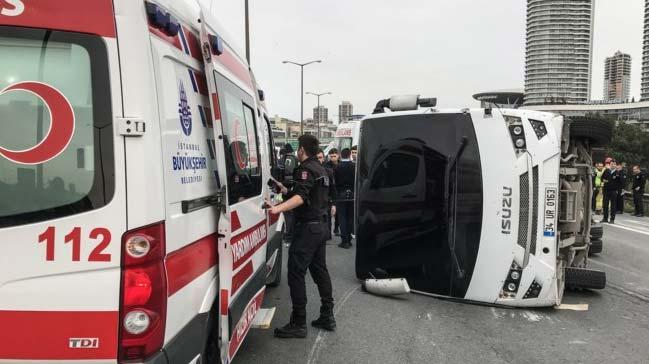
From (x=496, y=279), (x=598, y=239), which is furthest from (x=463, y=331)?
(x=598, y=239)

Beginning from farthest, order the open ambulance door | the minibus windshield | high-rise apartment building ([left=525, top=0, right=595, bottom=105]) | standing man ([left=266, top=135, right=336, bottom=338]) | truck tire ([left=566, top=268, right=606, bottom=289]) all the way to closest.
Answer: high-rise apartment building ([left=525, top=0, right=595, bottom=105]), truck tire ([left=566, top=268, right=606, bottom=289]), the minibus windshield, standing man ([left=266, top=135, right=336, bottom=338]), the open ambulance door

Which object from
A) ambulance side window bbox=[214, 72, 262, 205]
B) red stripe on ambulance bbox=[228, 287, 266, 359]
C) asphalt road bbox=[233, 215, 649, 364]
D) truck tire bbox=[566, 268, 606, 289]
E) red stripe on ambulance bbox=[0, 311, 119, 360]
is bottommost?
asphalt road bbox=[233, 215, 649, 364]

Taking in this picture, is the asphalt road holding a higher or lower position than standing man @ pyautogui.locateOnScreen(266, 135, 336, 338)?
lower

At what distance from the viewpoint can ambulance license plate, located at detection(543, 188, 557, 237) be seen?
4.80 m

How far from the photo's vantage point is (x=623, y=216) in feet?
49.2

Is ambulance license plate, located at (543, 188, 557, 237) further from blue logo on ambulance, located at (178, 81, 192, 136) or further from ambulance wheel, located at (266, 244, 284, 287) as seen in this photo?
blue logo on ambulance, located at (178, 81, 192, 136)

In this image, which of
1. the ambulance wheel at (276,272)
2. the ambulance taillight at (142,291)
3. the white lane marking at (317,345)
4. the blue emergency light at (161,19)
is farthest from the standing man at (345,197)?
the ambulance taillight at (142,291)

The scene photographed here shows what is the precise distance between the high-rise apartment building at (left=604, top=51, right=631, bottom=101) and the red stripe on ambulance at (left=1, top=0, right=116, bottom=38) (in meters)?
139

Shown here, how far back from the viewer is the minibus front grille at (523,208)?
15.8ft

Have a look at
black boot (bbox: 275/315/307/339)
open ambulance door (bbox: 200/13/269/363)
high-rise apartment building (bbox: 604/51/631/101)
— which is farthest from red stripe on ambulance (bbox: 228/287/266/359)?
high-rise apartment building (bbox: 604/51/631/101)

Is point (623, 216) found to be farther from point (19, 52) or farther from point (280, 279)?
point (19, 52)

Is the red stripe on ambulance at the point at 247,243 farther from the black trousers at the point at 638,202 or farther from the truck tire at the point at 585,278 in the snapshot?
the black trousers at the point at 638,202

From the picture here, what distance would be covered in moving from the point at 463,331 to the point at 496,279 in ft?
2.56

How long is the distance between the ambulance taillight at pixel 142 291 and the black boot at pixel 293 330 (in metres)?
2.36
